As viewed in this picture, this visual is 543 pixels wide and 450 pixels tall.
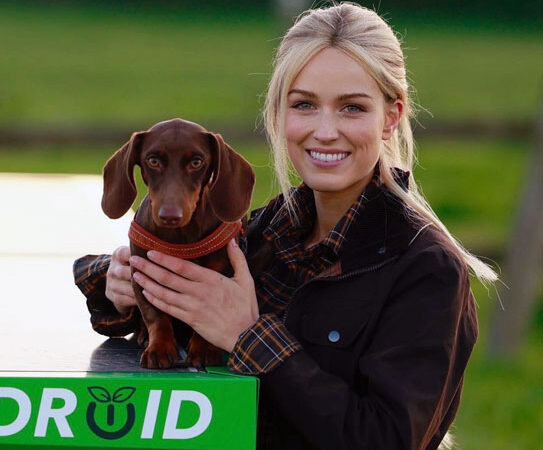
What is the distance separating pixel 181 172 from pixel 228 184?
0.12 metres

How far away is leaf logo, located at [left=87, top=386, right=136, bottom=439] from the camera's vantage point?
2.61 meters

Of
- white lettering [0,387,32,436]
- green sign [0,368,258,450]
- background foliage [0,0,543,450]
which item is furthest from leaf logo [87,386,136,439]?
background foliage [0,0,543,450]

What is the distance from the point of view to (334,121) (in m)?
3.01

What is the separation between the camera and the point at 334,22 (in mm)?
3096

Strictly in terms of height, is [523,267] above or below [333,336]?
below

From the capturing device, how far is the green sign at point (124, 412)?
261 cm

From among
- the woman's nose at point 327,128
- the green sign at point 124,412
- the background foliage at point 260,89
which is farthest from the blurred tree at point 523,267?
the green sign at point 124,412

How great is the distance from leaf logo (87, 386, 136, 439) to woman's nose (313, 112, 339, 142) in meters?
0.81

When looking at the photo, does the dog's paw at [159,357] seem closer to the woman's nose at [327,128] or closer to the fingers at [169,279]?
the fingers at [169,279]

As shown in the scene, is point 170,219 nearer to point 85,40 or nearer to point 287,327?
point 287,327

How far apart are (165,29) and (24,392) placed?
24125 millimetres

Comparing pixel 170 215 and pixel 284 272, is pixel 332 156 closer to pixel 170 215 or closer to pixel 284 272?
pixel 284 272

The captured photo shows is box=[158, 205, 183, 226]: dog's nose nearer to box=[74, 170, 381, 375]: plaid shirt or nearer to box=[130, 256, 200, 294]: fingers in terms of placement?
box=[130, 256, 200, 294]: fingers

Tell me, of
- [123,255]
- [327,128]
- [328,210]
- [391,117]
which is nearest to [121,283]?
[123,255]
